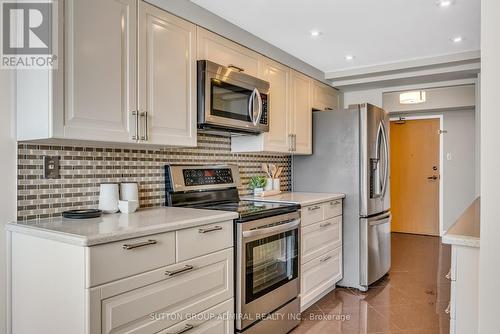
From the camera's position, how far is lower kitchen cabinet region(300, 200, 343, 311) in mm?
2939

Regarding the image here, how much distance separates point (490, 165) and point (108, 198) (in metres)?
1.85

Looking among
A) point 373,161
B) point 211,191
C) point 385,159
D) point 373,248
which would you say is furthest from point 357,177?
point 211,191

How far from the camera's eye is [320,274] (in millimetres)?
3176

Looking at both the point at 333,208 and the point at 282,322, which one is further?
the point at 333,208

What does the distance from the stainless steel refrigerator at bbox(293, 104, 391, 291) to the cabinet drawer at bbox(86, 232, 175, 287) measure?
2.30 meters

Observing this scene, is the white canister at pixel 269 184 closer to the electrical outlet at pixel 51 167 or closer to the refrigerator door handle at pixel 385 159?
the refrigerator door handle at pixel 385 159

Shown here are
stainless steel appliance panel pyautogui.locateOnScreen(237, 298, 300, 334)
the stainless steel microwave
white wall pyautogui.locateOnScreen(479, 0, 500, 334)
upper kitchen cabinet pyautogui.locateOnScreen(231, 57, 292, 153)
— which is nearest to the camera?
white wall pyautogui.locateOnScreen(479, 0, 500, 334)

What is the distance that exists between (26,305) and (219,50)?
1.95 m

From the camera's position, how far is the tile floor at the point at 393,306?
2693 millimetres

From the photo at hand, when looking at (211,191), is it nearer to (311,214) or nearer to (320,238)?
(311,214)

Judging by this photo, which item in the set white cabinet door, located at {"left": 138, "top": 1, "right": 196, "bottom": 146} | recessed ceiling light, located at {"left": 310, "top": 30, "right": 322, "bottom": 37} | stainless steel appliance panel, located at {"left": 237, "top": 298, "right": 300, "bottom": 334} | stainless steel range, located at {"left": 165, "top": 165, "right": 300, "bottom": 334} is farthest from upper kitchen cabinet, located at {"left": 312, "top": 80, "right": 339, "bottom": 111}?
stainless steel appliance panel, located at {"left": 237, "top": 298, "right": 300, "bottom": 334}

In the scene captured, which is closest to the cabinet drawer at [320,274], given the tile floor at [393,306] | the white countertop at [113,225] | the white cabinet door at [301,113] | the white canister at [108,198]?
the tile floor at [393,306]

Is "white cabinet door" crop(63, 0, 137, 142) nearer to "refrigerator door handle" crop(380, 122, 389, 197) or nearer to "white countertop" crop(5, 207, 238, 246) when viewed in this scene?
"white countertop" crop(5, 207, 238, 246)

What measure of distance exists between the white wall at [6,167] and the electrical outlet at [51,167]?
0.14 m
